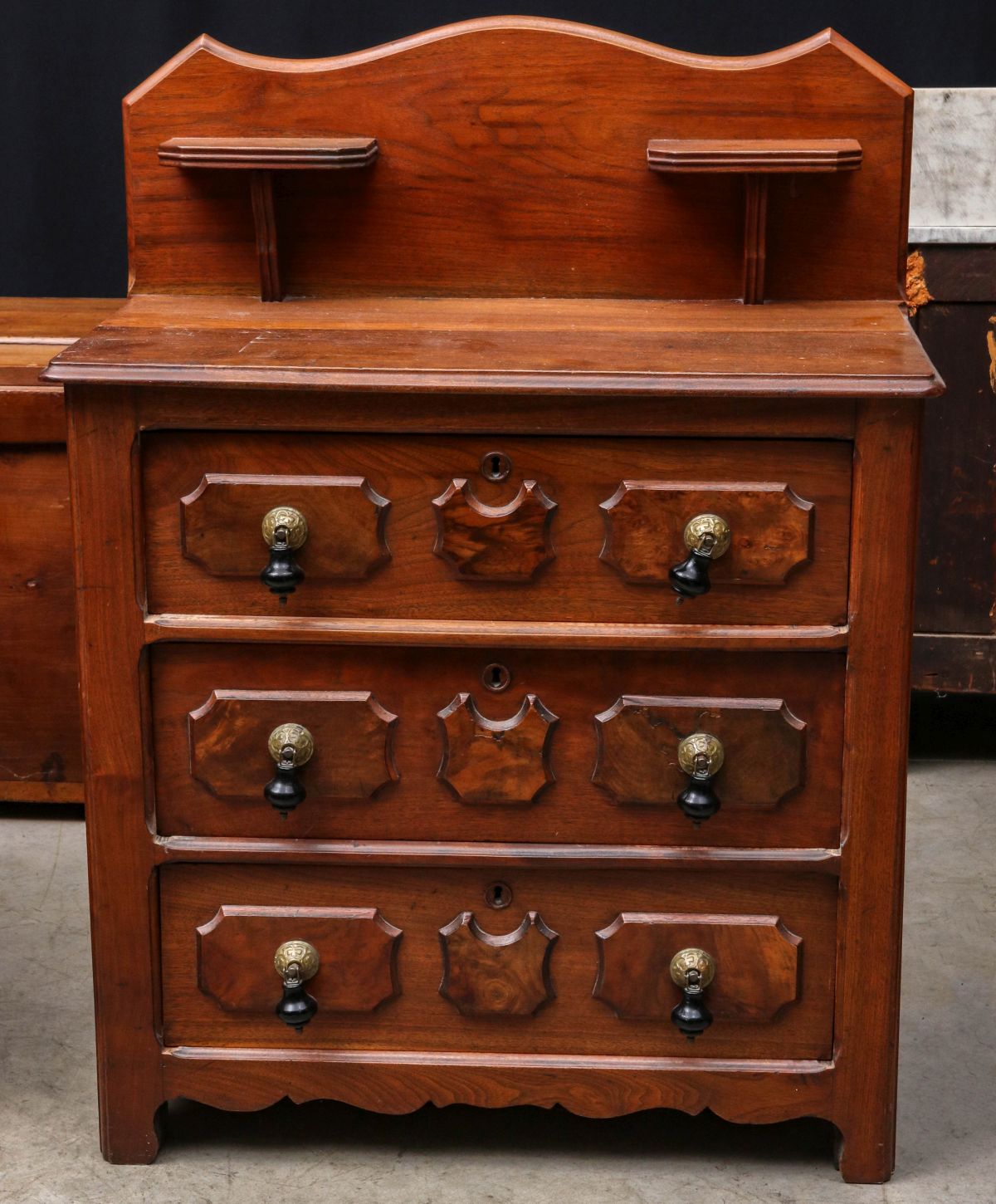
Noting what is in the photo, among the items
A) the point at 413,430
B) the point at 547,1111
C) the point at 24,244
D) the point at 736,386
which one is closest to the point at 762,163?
the point at 736,386

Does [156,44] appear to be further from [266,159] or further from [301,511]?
[301,511]

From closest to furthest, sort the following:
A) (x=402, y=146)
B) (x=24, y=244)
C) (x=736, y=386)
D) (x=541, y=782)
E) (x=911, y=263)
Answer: (x=736, y=386)
(x=541, y=782)
(x=402, y=146)
(x=911, y=263)
(x=24, y=244)

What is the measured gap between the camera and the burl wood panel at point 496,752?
7.09 feet

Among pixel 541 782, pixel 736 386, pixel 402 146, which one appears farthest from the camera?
pixel 402 146

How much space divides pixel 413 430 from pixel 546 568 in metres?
0.22

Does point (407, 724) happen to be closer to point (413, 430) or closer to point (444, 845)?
point (444, 845)

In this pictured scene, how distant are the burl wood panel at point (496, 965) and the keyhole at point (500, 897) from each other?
0.03m

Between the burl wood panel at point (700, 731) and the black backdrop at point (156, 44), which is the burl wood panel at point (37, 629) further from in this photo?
the burl wood panel at point (700, 731)

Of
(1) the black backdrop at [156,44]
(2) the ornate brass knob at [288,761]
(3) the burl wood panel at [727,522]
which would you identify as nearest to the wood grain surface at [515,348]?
(3) the burl wood panel at [727,522]

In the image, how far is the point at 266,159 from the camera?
2.29 meters

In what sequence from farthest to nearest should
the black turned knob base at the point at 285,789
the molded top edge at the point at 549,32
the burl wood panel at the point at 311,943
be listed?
the molded top edge at the point at 549,32, the burl wood panel at the point at 311,943, the black turned knob base at the point at 285,789

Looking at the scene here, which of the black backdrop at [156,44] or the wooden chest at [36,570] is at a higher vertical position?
the black backdrop at [156,44]

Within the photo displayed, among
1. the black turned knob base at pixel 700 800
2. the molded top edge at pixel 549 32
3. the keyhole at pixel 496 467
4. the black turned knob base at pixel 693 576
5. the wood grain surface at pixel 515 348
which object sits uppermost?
the molded top edge at pixel 549 32

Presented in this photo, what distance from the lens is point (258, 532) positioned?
211cm
